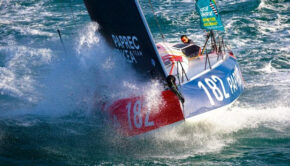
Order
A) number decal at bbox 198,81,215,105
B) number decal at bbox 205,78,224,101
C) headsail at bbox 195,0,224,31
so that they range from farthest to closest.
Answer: headsail at bbox 195,0,224,31, number decal at bbox 205,78,224,101, number decal at bbox 198,81,215,105

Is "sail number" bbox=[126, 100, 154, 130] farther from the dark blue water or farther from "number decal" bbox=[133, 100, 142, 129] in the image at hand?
the dark blue water

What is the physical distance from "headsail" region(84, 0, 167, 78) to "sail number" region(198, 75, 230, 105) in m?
0.98

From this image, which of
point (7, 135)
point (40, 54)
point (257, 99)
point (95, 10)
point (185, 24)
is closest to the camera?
point (7, 135)

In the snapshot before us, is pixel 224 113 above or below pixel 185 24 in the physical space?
above

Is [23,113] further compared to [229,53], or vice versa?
[229,53]

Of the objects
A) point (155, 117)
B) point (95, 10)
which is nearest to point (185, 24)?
point (95, 10)

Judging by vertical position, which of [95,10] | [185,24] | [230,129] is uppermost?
[95,10]

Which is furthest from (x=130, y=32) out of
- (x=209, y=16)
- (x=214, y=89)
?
(x=209, y=16)

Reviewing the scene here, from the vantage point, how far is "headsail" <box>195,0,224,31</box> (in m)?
8.73

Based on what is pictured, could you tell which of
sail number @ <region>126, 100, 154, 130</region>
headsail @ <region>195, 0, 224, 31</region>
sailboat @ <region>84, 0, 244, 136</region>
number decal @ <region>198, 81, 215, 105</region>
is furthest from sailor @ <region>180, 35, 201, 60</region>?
sail number @ <region>126, 100, 154, 130</region>

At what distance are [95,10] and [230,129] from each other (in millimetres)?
3646

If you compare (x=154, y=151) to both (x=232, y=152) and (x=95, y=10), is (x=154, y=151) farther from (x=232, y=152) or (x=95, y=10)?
(x=95, y=10)

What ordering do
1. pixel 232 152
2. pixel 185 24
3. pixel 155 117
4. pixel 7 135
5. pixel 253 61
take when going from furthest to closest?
pixel 185 24 → pixel 253 61 → pixel 7 135 → pixel 155 117 → pixel 232 152

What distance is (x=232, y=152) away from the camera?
21.5 ft
